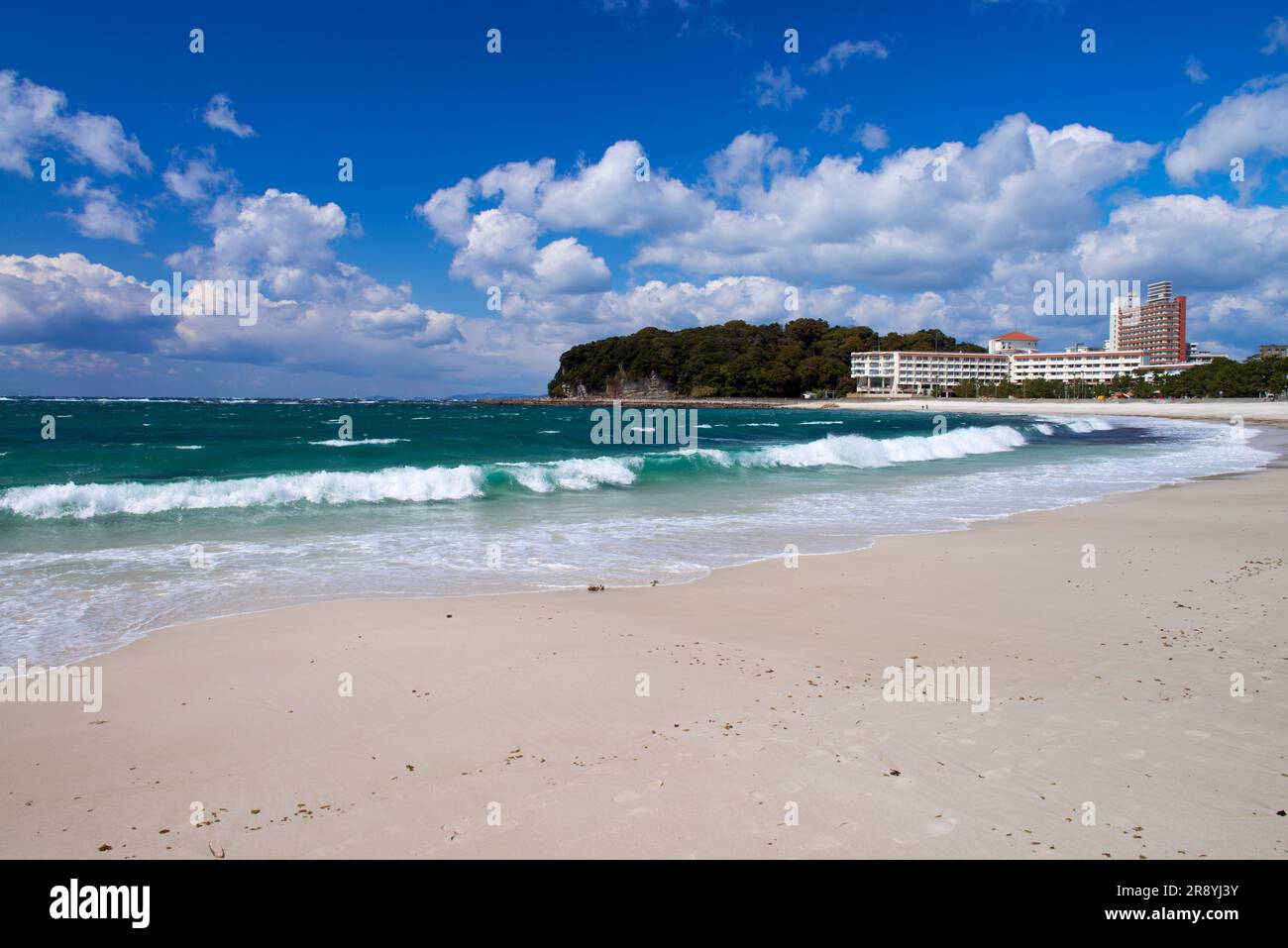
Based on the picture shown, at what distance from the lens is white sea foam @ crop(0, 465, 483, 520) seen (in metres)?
16.9

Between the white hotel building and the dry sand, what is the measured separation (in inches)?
6155

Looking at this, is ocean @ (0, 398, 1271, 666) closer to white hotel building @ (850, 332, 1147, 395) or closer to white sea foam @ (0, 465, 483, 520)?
white sea foam @ (0, 465, 483, 520)

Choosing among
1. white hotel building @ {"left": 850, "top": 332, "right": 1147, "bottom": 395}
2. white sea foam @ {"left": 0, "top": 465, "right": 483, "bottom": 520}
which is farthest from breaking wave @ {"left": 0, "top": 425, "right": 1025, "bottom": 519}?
white hotel building @ {"left": 850, "top": 332, "right": 1147, "bottom": 395}

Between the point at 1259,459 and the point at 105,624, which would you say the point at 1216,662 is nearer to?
the point at 105,624

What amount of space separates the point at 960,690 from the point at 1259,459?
111 ft

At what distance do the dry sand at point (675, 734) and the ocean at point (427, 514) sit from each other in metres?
1.87

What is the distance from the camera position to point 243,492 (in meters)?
19.2

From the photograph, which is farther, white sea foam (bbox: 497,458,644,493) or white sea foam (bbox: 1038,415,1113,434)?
white sea foam (bbox: 1038,415,1113,434)

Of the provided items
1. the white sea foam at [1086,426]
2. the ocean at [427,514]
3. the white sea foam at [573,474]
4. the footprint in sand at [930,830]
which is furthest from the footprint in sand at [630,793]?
the white sea foam at [1086,426]

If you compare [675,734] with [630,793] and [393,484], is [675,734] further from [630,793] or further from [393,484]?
[393,484]

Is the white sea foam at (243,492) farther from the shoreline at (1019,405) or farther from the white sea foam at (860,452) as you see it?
the shoreline at (1019,405)

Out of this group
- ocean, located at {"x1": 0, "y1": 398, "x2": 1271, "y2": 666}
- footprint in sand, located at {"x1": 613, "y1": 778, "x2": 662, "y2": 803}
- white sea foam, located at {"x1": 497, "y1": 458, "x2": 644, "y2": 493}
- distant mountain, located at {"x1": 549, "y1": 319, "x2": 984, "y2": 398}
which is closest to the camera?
footprint in sand, located at {"x1": 613, "y1": 778, "x2": 662, "y2": 803}

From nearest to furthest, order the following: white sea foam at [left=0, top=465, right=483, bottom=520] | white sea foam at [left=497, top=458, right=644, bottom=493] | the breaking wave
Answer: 1. white sea foam at [left=0, top=465, right=483, bottom=520]
2. the breaking wave
3. white sea foam at [left=497, top=458, right=644, bottom=493]
